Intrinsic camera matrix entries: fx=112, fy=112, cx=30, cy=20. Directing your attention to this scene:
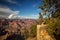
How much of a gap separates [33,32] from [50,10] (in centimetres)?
1236

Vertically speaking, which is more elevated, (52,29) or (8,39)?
Answer: (52,29)

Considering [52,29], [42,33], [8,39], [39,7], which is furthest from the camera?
[8,39]

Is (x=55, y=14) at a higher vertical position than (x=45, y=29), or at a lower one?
higher

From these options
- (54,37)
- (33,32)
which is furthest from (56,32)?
(33,32)

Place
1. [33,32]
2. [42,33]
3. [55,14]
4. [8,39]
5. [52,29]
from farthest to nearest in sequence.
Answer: [8,39] → [33,32] → [55,14] → [42,33] → [52,29]

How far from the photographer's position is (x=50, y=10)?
79.4 ft

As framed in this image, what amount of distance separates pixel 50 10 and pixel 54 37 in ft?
24.3

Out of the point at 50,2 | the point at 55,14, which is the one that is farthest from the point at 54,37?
the point at 50,2

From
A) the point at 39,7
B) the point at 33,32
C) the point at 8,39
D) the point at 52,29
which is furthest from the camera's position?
the point at 8,39

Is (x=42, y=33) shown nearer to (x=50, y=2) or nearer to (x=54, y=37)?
(x=54, y=37)

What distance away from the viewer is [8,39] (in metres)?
63.6

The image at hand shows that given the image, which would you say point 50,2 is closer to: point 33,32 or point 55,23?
point 55,23

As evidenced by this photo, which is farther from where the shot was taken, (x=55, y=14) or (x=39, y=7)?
(x=39, y=7)

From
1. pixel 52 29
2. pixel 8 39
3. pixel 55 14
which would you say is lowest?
pixel 8 39
